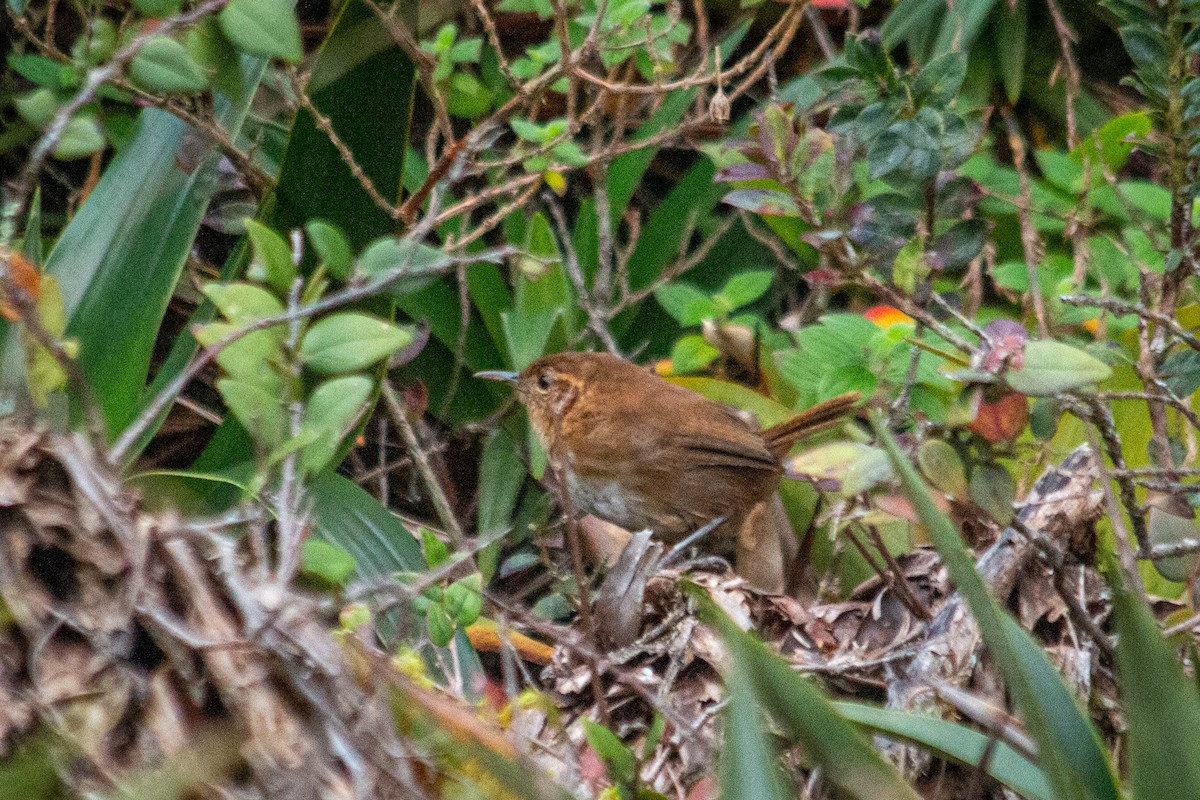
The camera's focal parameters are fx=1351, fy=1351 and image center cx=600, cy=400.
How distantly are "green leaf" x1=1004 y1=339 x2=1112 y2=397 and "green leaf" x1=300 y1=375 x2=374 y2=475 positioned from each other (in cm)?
79

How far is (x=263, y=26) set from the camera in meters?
1.80

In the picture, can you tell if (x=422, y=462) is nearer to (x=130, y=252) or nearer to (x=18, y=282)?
(x=130, y=252)

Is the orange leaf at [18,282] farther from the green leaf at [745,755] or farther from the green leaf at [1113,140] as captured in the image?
the green leaf at [1113,140]

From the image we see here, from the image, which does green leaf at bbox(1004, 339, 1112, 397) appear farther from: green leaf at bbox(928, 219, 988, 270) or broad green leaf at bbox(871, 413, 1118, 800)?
green leaf at bbox(928, 219, 988, 270)

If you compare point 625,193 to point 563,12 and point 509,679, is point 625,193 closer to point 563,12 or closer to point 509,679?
point 563,12

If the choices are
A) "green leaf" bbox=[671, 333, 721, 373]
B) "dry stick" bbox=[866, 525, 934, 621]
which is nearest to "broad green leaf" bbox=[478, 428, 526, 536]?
"green leaf" bbox=[671, 333, 721, 373]

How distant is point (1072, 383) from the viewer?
161 centimetres

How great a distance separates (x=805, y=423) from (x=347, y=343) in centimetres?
180

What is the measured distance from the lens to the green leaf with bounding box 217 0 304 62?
179cm

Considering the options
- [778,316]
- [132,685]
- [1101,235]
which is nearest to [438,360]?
[778,316]

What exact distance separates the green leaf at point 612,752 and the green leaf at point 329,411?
49 cm

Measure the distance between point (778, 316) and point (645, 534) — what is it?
1.95 metres

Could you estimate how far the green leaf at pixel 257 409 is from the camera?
1.53 meters

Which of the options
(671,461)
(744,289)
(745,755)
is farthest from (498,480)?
(745,755)
